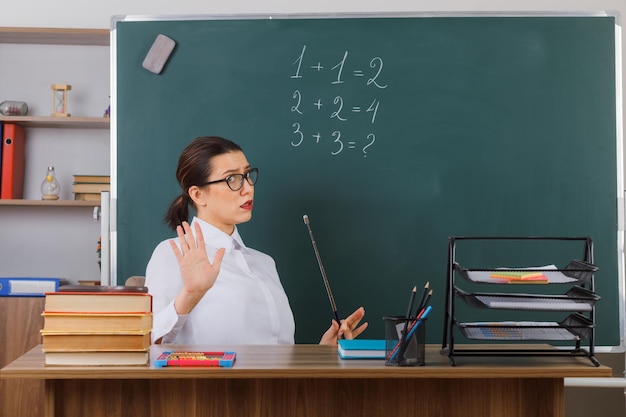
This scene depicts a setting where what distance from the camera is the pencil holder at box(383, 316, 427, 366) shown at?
1885mm

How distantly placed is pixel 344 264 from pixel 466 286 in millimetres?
482

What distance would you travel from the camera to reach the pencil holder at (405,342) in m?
1.88

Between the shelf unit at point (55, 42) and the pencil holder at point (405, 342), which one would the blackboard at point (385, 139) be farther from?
the pencil holder at point (405, 342)

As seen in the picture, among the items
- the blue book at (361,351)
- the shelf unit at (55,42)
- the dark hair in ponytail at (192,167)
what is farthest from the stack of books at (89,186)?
the blue book at (361,351)

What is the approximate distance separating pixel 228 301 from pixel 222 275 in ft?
0.36

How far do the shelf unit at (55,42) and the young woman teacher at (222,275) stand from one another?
34.1 inches

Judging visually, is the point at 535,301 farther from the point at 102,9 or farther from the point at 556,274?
the point at 102,9

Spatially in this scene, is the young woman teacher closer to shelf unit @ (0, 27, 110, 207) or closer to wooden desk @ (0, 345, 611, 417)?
wooden desk @ (0, 345, 611, 417)

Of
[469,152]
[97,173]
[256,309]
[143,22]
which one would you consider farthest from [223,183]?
[97,173]

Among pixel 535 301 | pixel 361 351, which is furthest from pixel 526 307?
pixel 361 351

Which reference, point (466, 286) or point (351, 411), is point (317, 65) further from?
point (351, 411)

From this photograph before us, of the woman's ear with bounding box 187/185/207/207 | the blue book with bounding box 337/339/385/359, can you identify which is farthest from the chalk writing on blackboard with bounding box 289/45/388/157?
the blue book with bounding box 337/339/385/359

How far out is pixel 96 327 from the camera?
6.23ft

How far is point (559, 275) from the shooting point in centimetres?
203
